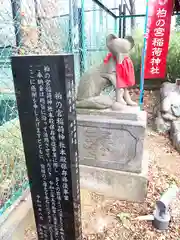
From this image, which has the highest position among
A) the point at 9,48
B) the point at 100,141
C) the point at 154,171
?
the point at 9,48

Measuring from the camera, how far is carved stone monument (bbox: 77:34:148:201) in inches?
86.1

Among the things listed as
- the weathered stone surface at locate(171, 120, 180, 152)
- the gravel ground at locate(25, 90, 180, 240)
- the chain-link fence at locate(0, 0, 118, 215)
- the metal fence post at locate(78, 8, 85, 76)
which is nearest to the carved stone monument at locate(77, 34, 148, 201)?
the gravel ground at locate(25, 90, 180, 240)

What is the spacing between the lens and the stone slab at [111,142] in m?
2.20

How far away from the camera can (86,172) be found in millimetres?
2514

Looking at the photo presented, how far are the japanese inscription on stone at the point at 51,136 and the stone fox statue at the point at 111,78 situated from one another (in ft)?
3.73

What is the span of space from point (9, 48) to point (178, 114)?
3576 millimetres

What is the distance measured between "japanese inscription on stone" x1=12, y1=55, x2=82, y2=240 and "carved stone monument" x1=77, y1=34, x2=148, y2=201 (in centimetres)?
102

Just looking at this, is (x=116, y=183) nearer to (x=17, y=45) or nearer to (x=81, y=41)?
(x=17, y=45)

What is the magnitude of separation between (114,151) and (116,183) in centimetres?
39

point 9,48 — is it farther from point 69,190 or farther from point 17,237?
point 17,237

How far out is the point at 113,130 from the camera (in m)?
2.24

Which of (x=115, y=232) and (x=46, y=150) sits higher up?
(x=46, y=150)

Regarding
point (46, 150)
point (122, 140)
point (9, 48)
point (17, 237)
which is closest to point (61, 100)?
point (46, 150)

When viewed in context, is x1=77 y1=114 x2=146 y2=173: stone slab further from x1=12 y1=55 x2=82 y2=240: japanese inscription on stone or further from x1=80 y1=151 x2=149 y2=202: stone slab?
x1=12 y1=55 x2=82 y2=240: japanese inscription on stone
